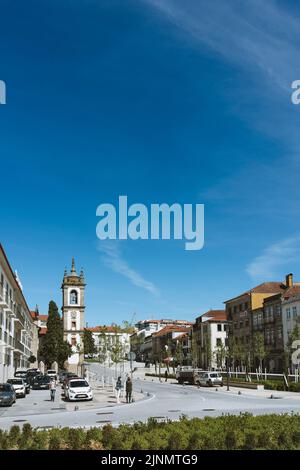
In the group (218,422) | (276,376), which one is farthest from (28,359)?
(218,422)

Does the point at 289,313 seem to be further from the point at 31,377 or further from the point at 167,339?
the point at 167,339

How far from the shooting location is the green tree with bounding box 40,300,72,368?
103 meters

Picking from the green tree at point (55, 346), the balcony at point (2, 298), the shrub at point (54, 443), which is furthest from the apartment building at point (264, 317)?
the shrub at point (54, 443)

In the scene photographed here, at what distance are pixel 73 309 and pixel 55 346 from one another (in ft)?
30.6

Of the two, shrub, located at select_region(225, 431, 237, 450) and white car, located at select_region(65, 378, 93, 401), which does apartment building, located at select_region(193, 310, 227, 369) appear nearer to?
white car, located at select_region(65, 378, 93, 401)

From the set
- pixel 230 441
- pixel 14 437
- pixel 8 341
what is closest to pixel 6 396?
pixel 14 437

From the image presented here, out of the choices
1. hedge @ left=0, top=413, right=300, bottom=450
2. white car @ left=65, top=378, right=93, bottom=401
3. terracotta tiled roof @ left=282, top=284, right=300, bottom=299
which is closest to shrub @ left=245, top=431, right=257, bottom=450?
hedge @ left=0, top=413, right=300, bottom=450

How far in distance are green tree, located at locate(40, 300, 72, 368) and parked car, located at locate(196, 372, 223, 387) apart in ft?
160

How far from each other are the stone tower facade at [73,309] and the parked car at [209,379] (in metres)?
52.8

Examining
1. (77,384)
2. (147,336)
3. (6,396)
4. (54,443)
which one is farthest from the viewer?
(147,336)

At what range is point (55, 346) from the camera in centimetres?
10319

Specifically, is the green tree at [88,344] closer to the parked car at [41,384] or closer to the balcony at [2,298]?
the parked car at [41,384]

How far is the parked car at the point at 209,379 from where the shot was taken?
5772cm
